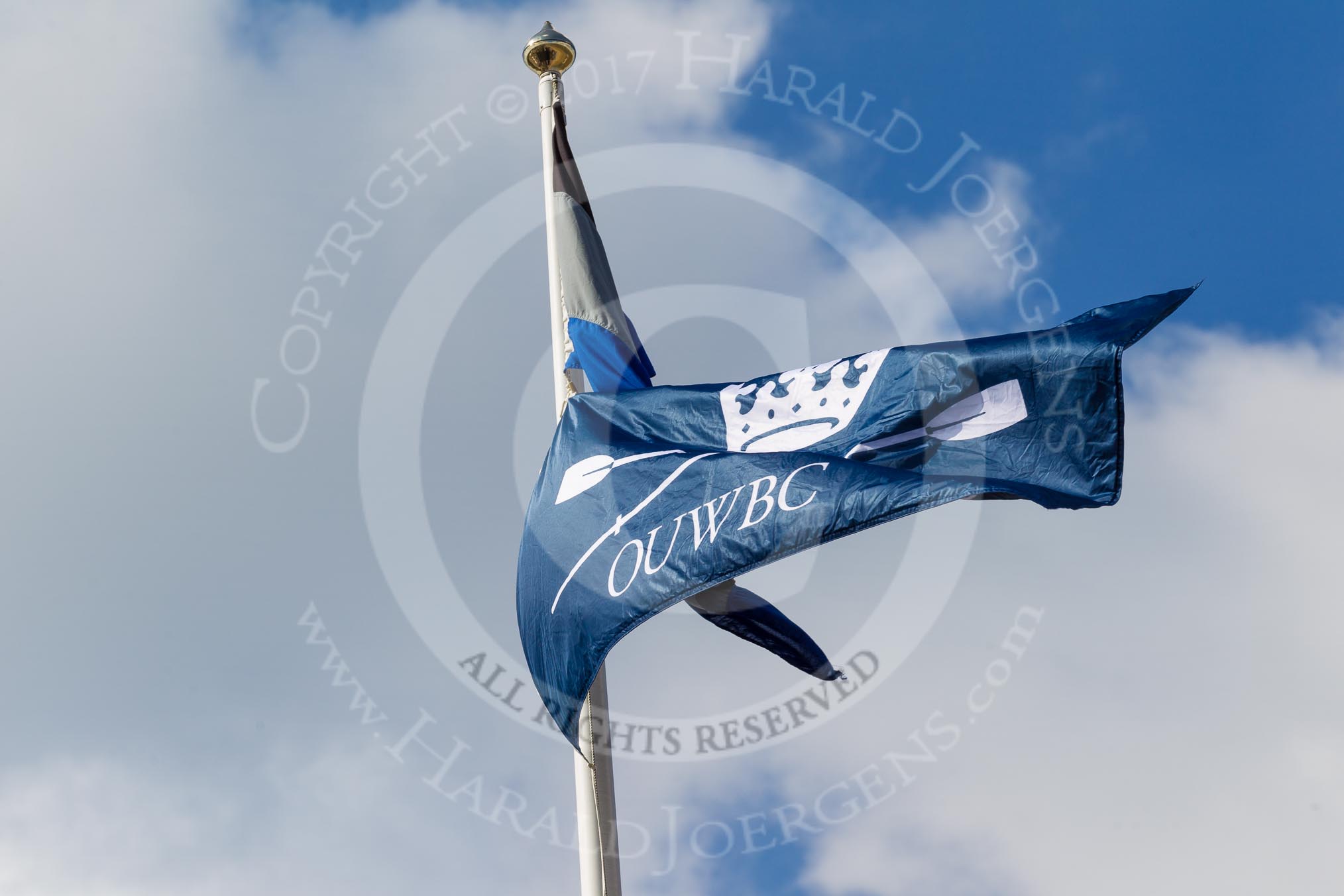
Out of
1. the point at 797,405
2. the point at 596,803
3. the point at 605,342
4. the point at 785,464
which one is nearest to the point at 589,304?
the point at 605,342

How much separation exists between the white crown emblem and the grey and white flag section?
0.05 feet

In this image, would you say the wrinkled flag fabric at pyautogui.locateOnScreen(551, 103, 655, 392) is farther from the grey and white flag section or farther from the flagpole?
the flagpole

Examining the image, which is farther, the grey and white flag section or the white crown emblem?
the white crown emblem

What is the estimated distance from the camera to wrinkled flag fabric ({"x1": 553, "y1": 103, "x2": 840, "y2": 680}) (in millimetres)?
12688

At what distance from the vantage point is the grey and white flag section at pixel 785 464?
1098cm

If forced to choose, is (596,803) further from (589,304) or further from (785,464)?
(589,304)

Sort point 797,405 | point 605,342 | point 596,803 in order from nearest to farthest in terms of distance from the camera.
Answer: point 596,803 → point 797,405 → point 605,342

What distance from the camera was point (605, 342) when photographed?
1348cm

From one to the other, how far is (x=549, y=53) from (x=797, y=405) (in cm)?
481

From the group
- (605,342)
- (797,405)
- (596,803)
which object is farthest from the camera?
(605,342)

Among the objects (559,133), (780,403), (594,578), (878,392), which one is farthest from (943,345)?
(559,133)

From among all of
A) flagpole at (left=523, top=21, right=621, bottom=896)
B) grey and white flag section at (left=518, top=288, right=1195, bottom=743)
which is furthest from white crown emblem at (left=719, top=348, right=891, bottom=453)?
flagpole at (left=523, top=21, right=621, bottom=896)

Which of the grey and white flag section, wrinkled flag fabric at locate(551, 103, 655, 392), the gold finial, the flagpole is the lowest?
the flagpole

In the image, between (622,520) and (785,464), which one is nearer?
(785,464)
